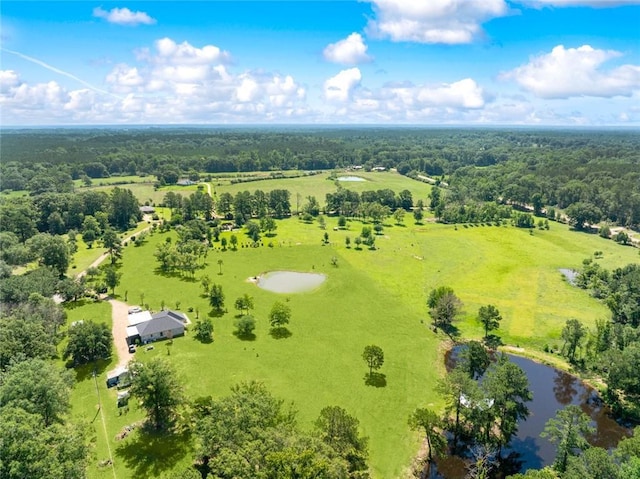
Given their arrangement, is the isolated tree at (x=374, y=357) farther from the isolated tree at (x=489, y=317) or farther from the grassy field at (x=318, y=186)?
the grassy field at (x=318, y=186)

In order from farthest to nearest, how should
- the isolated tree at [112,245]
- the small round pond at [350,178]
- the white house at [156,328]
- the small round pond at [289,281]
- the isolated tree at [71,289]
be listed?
the small round pond at [350,178] → the isolated tree at [112,245] → the small round pond at [289,281] → the isolated tree at [71,289] → the white house at [156,328]

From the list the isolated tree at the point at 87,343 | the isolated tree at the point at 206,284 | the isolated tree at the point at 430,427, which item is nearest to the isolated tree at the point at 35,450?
the isolated tree at the point at 87,343

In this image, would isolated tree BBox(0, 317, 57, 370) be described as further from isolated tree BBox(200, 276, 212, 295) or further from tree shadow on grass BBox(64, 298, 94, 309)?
isolated tree BBox(200, 276, 212, 295)

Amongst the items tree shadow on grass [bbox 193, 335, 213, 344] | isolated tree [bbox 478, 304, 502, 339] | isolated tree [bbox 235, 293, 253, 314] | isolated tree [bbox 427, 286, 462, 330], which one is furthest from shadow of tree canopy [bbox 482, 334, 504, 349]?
tree shadow on grass [bbox 193, 335, 213, 344]

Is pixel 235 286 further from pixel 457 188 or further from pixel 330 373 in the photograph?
pixel 457 188

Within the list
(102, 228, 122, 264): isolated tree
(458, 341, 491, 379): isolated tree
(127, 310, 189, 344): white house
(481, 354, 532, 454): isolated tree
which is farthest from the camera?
(102, 228, 122, 264): isolated tree

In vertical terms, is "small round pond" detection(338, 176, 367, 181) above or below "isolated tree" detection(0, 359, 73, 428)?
below
